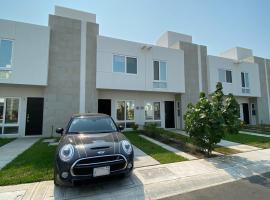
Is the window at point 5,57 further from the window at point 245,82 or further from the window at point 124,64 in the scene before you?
the window at point 245,82

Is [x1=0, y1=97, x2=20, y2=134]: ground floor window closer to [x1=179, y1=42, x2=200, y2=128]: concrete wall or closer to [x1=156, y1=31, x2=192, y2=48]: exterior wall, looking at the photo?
[x1=179, y1=42, x2=200, y2=128]: concrete wall

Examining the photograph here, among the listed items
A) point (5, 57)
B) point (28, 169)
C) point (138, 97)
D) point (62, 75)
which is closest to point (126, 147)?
point (28, 169)

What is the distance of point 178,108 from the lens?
15859mm

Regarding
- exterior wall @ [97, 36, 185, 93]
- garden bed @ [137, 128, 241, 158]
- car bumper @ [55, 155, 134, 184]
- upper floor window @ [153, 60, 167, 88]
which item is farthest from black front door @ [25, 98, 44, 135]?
car bumper @ [55, 155, 134, 184]

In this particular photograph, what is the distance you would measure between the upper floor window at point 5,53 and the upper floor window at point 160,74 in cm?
1010

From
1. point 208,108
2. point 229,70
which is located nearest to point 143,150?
point 208,108

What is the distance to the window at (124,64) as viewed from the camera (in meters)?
13.0

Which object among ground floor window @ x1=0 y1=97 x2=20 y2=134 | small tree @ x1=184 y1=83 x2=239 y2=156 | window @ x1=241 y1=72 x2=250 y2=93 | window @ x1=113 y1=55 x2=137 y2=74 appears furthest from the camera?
window @ x1=241 y1=72 x2=250 y2=93

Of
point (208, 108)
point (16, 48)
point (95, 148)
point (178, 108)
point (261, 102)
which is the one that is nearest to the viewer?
point (95, 148)

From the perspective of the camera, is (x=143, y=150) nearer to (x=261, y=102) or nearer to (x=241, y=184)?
(x=241, y=184)

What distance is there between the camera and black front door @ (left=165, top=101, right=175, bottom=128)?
15.9 metres

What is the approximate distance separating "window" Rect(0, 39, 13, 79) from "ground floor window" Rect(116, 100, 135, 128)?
7634mm

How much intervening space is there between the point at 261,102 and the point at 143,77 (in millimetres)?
15255

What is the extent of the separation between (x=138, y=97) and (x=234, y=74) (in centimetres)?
1103
